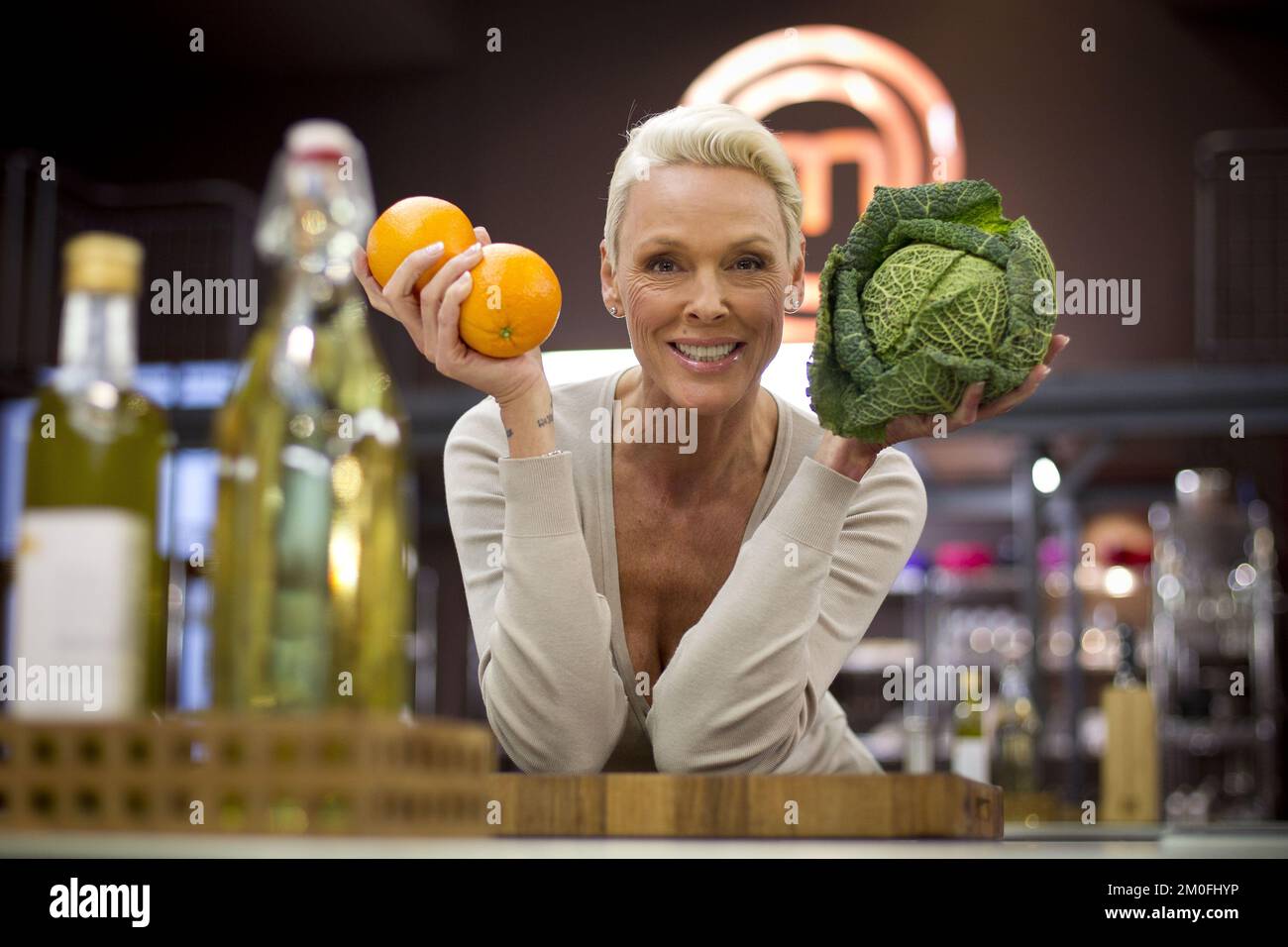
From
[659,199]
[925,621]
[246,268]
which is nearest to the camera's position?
[659,199]

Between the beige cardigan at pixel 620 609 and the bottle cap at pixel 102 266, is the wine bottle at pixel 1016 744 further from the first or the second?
the bottle cap at pixel 102 266

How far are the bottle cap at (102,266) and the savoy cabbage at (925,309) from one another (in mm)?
601

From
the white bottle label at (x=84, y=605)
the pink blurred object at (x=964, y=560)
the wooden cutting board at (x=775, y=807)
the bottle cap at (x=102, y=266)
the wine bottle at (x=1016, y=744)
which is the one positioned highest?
the bottle cap at (x=102, y=266)

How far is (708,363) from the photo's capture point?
1411 millimetres

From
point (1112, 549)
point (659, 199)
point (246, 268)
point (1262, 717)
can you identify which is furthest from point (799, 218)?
point (1112, 549)

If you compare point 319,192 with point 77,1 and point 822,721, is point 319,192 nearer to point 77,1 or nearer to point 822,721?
point 822,721

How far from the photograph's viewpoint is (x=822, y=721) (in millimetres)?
1456

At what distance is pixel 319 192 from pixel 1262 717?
4.58 m

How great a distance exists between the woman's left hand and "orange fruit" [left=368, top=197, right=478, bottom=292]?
1.10 ft

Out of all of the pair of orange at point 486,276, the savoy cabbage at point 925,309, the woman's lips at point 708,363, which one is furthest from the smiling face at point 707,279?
the pair of orange at point 486,276

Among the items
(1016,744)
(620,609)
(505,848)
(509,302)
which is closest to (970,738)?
(1016,744)

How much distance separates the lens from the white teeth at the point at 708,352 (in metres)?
1.41

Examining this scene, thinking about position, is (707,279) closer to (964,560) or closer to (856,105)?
(856,105)

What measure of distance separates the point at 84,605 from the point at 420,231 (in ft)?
1.54
